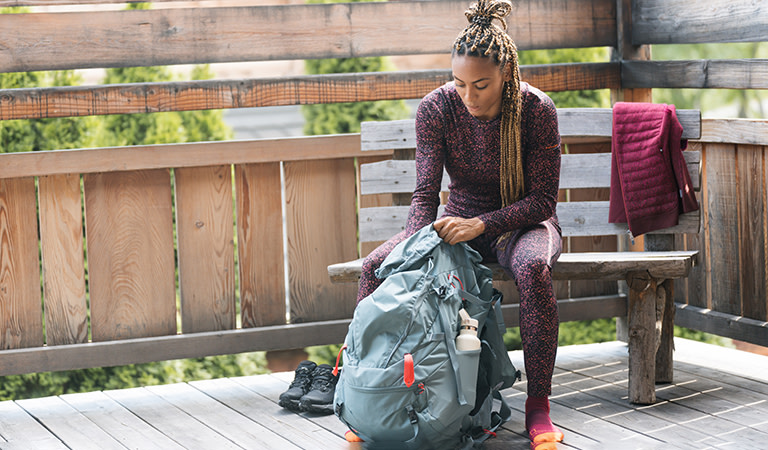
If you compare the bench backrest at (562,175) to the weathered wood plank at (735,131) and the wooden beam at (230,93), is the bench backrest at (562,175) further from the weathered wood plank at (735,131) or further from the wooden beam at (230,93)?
the weathered wood plank at (735,131)

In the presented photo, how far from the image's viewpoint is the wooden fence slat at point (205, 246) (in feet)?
11.4

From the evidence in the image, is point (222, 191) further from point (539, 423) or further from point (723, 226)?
point (723, 226)

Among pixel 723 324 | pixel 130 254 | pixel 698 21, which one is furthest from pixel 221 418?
pixel 698 21

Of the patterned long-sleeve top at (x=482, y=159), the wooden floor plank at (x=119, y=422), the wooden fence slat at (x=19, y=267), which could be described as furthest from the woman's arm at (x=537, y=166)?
the wooden fence slat at (x=19, y=267)

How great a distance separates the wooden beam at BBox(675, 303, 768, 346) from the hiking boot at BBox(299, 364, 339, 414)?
152 cm

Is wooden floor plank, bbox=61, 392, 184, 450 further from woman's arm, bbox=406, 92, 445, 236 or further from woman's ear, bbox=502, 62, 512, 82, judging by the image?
woman's ear, bbox=502, 62, 512, 82

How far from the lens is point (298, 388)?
3.21m

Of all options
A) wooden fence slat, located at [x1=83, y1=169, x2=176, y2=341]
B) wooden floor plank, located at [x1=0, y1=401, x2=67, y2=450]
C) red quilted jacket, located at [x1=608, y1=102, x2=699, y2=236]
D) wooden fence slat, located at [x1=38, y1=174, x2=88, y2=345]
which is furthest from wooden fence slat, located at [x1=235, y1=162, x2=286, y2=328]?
red quilted jacket, located at [x1=608, y1=102, x2=699, y2=236]

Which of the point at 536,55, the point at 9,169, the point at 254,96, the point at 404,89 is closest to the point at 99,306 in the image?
the point at 9,169

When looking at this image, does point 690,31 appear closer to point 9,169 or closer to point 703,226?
point 703,226

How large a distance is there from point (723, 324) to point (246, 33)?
218 centimetres

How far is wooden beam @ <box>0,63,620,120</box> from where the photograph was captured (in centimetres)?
334

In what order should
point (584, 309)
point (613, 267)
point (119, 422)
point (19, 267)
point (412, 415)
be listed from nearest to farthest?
point (412, 415) → point (613, 267) → point (119, 422) → point (19, 267) → point (584, 309)

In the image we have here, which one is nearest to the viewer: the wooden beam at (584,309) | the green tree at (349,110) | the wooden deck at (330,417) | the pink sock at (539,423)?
the pink sock at (539,423)
